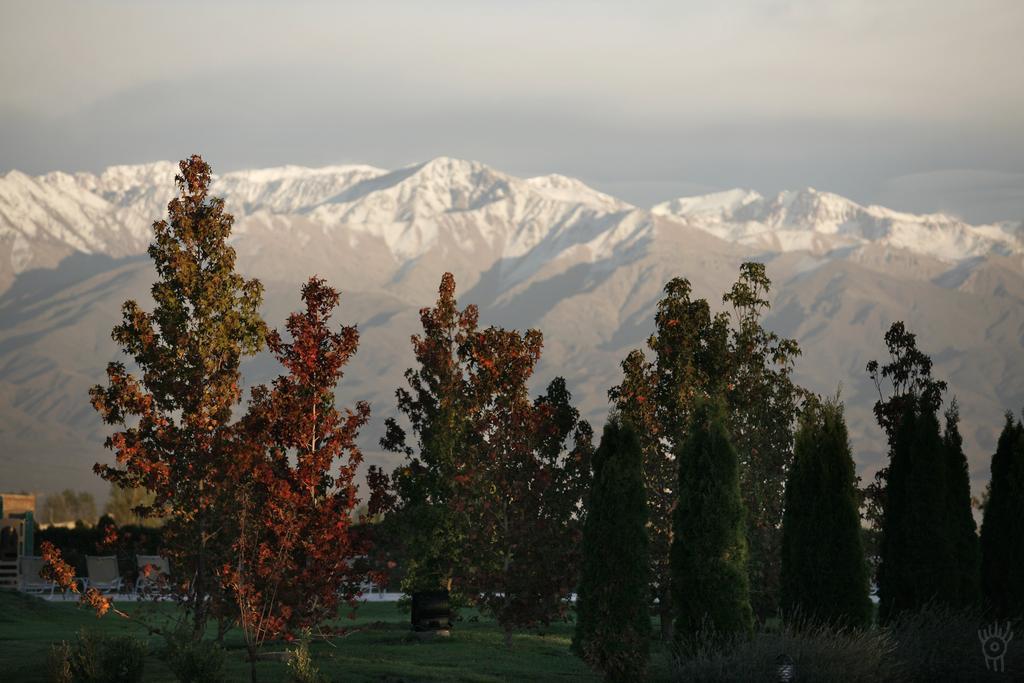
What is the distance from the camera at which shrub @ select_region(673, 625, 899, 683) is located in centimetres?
2019

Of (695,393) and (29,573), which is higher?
(695,393)

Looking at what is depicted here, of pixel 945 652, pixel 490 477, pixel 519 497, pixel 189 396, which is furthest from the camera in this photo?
pixel 490 477

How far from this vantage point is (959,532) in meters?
24.9

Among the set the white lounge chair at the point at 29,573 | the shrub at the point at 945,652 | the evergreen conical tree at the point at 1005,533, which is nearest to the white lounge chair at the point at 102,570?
the white lounge chair at the point at 29,573

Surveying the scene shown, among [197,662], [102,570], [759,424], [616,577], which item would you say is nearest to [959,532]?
[616,577]

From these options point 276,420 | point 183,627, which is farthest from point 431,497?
point 183,627

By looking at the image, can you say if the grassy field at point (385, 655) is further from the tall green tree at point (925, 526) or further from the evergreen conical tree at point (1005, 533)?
the evergreen conical tree at point (1005, 533)

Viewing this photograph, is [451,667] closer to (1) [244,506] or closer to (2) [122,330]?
(1) [244,506]

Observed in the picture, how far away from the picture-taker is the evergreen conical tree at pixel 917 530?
24.2 meters

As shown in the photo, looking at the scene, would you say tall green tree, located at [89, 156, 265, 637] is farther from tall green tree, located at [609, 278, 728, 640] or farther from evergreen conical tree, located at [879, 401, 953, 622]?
evergreen conical tree, located at [879, 401, 953, 622]

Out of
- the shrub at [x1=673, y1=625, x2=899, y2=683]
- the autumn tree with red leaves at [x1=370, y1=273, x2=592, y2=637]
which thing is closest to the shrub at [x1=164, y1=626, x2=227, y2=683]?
the shrub at [x1=673, y1=625, x2=899, y2=683]

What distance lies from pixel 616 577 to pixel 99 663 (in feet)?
24.7

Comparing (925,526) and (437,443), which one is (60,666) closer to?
(437,443)

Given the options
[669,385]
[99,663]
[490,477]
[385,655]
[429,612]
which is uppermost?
[669,385]
